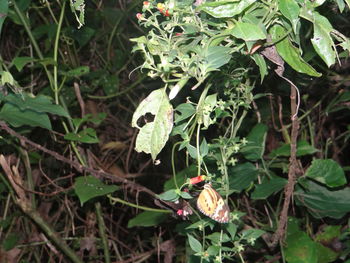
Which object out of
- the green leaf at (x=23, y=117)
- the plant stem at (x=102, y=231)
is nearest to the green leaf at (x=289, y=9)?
the green leaf at (x=23, y=117)

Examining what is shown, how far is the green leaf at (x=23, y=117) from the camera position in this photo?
1259 millimetres

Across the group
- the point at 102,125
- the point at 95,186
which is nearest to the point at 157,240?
the point at 95,186

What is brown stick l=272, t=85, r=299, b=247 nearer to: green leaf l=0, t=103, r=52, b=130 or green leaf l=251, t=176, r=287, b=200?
green leaf l=251, t=176, r=287, b=200

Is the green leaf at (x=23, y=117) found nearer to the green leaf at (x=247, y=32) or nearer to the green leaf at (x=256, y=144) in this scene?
the green leaf at (x=256, y=144)

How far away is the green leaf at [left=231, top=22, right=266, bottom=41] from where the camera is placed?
0.55m

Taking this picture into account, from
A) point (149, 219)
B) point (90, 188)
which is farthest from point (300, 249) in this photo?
point (90, 188)

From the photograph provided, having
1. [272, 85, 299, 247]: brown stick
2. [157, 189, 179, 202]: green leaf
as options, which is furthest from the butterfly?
[272, 85, 299, 247]: brown stick

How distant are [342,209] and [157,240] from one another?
606mm

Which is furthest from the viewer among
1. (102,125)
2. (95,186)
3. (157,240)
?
(102,125)

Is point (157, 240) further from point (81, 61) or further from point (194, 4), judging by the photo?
point (194, 4)

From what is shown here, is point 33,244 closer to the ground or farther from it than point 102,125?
closer to the ground

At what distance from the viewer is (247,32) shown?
1.81ft

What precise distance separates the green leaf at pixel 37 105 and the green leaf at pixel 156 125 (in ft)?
2.20

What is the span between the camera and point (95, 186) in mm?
1362
